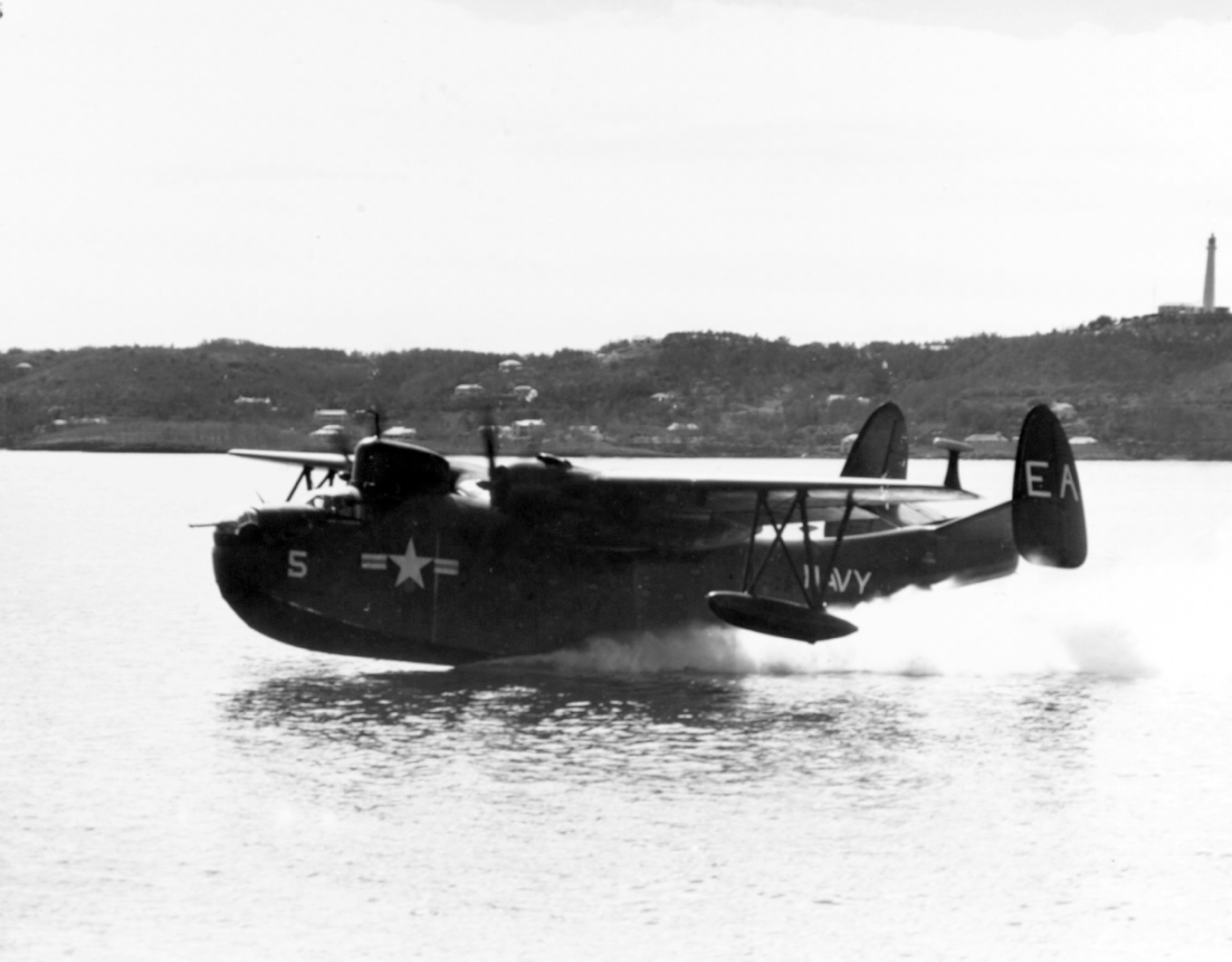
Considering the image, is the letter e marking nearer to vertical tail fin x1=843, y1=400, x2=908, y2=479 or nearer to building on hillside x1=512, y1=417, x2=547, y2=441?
vertical tail fin x1=843, y1=400, x2=908, y2=479

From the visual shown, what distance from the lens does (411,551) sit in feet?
76.7

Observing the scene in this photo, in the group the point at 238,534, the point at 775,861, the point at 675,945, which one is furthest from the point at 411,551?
the point at 675,945

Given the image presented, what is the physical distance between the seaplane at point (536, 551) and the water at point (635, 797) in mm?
853

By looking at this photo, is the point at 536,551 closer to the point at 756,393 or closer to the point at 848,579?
the point at 848,579

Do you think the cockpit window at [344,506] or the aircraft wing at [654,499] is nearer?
the aircraft wing at [654,499]

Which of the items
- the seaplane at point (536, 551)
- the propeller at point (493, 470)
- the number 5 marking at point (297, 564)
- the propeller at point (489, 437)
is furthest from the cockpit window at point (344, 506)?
the propeller at point (489, 437)

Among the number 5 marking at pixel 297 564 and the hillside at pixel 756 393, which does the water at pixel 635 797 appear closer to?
the number 5 marking at pixel 297 564

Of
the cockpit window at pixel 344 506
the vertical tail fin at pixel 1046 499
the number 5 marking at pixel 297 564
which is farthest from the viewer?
the cockpit window at pixel 344 506

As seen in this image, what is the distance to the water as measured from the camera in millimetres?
12469

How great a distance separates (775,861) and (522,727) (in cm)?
650

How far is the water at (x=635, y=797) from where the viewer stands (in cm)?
1247

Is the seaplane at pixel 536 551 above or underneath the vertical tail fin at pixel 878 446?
underneath

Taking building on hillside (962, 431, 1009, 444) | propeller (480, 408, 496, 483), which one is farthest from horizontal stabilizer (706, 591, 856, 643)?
building on hillside (962, 431, 1009, 444)

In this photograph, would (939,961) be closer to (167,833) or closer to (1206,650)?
(167,833)
